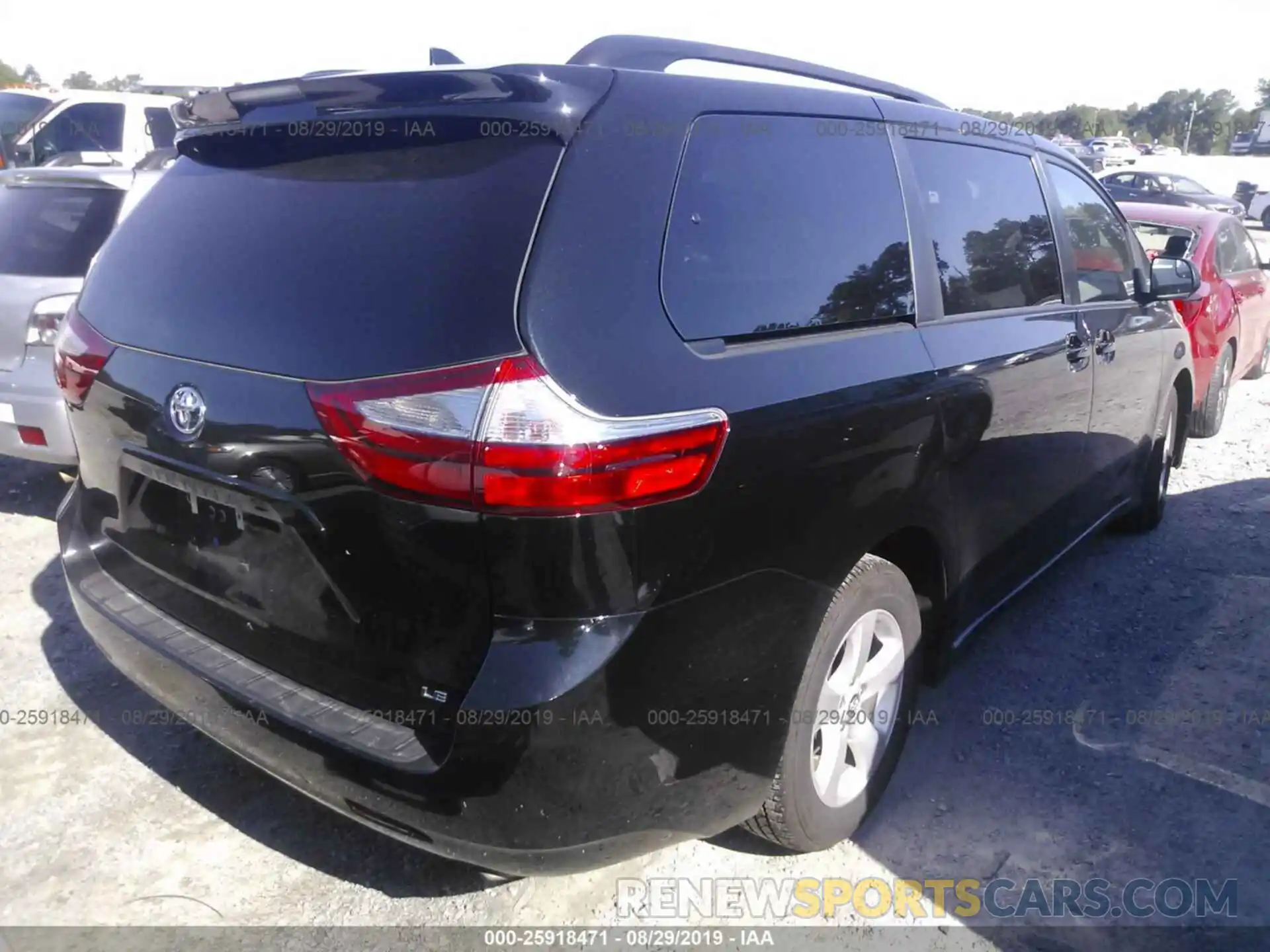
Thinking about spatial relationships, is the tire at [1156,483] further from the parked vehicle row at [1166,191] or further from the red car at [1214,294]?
the parked vehicle row at [1166,191]

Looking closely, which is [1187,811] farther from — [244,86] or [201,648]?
[244,86]

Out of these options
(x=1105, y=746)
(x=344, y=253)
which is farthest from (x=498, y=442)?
(x=1105, y=746)

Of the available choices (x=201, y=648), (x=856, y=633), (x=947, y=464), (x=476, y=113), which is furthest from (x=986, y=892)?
(x=476, y=113)

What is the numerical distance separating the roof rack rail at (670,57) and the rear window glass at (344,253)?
41cm

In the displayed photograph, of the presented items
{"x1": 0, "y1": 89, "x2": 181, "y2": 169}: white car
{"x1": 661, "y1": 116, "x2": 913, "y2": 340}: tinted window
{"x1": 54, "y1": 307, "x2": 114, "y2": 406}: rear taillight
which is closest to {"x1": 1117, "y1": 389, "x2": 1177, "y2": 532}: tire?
{"x1": 661, "y1": 116, "x2": 913, "y2": 340}: tinted window

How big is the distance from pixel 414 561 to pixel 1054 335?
7.96 ft

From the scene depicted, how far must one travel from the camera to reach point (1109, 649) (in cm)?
386

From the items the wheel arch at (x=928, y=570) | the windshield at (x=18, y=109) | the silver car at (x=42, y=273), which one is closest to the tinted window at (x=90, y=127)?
the windshield at (x=18, y=109)

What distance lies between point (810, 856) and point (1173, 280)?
9.77ft

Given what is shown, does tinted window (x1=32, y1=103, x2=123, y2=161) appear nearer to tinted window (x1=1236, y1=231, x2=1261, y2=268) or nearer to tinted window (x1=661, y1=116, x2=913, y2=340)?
tinted window (x1=1236, y1=231, x2=1261, y2=268)

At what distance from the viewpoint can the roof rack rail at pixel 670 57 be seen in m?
2.19

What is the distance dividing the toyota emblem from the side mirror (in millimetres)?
3803

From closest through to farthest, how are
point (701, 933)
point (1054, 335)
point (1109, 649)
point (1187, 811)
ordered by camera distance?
point (701, 933)
point (1187, 811)
point (1054, 335)
point (1109, 649)

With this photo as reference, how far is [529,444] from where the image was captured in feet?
5.63
